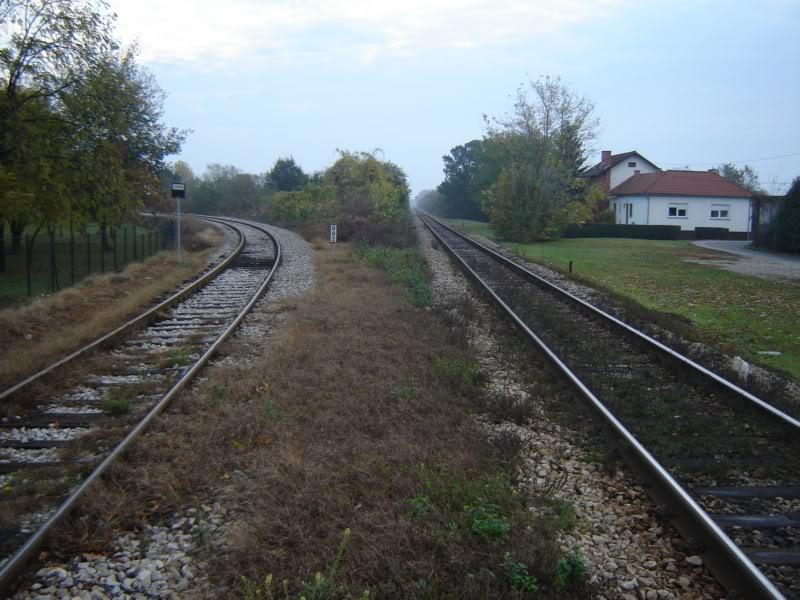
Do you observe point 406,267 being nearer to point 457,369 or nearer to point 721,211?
point 457,369

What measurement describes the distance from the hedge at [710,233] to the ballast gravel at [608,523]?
4465 cm

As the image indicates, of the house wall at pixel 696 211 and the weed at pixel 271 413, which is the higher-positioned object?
the house wall at pixel 696 211

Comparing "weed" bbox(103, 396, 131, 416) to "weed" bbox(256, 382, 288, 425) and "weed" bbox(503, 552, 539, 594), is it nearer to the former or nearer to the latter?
"weed" bbox(256, 382, 288, 425)

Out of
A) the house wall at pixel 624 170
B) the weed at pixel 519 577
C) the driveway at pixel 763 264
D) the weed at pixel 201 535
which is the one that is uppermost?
the house wall at pixel 624 170

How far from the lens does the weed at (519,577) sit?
3.72m

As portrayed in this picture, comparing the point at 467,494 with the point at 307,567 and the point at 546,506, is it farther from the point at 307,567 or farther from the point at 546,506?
the point at 307,567

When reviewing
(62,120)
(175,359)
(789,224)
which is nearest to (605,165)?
(789,224)

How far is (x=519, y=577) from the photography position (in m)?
3.76

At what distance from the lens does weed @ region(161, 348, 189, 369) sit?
8742mm

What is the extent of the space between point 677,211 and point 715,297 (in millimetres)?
38745

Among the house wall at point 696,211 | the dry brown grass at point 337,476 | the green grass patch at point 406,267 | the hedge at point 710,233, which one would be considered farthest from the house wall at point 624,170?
the dry brown grass at point 337,476

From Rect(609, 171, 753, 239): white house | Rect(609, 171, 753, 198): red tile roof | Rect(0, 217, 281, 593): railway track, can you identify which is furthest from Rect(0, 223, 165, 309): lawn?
Rect(609, 171, 753, 198): red tile roof

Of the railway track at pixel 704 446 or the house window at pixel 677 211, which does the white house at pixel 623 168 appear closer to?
the house window at pixel 677 211

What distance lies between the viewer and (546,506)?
4832 mm
